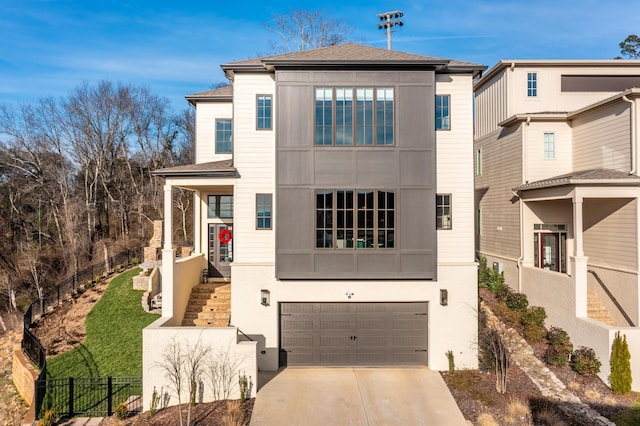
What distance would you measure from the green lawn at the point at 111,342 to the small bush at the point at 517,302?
12.9 m

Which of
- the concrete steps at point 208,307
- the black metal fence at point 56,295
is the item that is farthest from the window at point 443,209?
the black metal fence at point 56,295

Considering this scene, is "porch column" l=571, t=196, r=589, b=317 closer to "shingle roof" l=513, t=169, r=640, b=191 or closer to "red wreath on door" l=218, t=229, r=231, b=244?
"shingle roof" l=513, t=169, r=640, b=191

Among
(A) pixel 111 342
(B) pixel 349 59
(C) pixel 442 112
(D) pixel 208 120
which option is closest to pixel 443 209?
(C) pixel 442 112

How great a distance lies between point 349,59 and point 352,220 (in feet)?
15.3

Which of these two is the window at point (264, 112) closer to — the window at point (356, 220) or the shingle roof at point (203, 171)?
the shingle roof at point (203, 171)

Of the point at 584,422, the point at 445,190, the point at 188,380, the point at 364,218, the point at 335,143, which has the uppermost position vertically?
the point at 335,143

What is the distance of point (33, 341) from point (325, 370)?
9.84m

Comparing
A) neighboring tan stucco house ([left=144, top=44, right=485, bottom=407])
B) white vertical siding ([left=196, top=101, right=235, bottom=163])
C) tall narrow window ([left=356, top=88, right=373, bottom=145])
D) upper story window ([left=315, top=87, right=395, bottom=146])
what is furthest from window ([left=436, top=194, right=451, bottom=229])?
white vertical siding ([left=196, top=101, right=235, bottom=163])

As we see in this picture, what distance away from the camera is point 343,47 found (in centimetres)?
1227

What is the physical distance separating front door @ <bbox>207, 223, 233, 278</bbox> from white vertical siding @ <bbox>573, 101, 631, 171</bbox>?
45.6ft

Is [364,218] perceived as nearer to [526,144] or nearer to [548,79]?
[526,144]

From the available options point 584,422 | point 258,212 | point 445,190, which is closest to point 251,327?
point 258,212

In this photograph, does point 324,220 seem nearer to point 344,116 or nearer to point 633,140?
point 344,116

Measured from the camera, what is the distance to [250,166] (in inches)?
454
